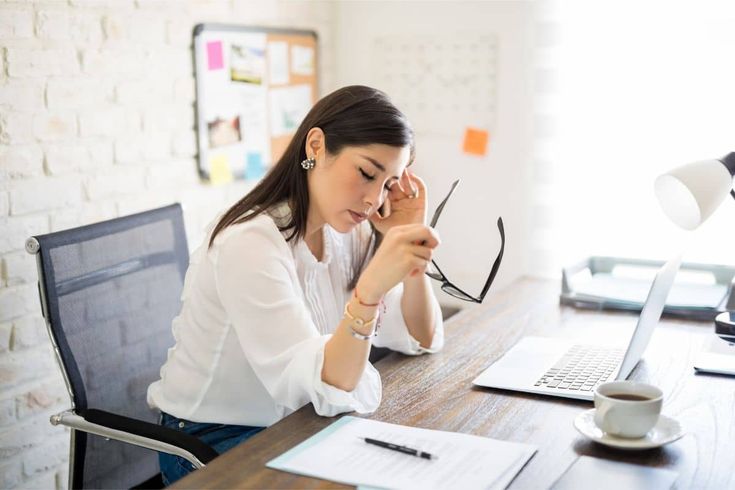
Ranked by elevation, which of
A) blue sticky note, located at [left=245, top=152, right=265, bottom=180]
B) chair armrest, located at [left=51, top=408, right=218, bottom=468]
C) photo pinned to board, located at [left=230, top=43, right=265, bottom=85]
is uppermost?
photo pinned to board, located at [left=230, top=43, right=265, bottom=85]

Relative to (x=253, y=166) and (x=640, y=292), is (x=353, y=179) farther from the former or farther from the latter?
(x=253, y=166)

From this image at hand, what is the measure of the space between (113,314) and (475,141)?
5.64ft

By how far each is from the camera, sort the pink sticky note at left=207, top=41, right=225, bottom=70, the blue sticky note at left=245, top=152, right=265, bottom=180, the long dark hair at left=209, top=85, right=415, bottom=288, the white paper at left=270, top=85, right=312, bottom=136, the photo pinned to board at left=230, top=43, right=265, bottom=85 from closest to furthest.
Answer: the long dark hair at left=209, top=85, right=415, bottom=288
the pink sticky note at left=207, top=41, right=225, bottom=70
the photo pinned to board at left=230, top=43, right=265, bottom=85
the blue sticky note at left=245, top=152, right=265, bottom=180
the white paper at left=270, top=85, right=312, bottom=136

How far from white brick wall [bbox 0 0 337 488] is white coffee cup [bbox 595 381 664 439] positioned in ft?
4.61

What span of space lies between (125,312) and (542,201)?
5.56ft

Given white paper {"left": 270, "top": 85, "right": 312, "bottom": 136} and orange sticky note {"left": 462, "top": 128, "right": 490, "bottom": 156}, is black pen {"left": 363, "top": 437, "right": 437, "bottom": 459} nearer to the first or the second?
white paper {"left": 270, "top": 85, "right": 312, "bottom": 136}

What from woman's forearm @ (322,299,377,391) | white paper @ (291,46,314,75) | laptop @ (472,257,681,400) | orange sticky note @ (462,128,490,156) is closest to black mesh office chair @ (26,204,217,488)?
woman's forearm @ (322,299,377,391)

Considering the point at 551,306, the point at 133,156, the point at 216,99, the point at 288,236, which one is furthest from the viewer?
the point at 216,99

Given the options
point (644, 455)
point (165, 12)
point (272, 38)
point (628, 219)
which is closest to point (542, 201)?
point (628, 219)

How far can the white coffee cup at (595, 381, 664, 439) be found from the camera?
1.22 meters

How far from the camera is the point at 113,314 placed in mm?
1732

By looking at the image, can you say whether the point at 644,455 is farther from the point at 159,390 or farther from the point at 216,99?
the point at 216,99

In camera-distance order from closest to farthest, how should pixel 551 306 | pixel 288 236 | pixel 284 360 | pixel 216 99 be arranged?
1. pixel 284 360
2. pixel 288 236
3. pixel 551 306
4. pixel 216 99

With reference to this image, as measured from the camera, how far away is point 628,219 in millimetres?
2895
